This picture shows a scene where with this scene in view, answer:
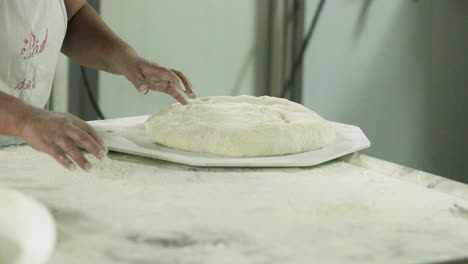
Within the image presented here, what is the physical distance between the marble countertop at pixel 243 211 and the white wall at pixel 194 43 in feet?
3.83

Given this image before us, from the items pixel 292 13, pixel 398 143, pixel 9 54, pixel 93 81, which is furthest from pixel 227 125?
pixel 398 143

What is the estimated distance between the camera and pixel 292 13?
8.60ft

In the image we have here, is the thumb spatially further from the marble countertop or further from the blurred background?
the blurred background

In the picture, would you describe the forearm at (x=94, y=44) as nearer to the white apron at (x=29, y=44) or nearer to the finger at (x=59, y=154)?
the white apron at (x=29, y=44)

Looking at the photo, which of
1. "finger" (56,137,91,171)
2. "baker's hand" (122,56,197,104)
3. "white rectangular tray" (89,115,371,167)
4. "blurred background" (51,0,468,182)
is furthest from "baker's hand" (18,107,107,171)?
"blurred background" (51,0,468,182)

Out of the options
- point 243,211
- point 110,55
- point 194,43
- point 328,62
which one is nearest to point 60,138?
point 243,211

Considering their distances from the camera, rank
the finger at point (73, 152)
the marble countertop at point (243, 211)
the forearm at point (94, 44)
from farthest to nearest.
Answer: the forearm at point (94, 44) → the finger at point (73, 152) → the marble countertop at point (243, 211)

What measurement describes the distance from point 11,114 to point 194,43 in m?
1.53

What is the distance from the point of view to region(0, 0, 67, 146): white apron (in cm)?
138

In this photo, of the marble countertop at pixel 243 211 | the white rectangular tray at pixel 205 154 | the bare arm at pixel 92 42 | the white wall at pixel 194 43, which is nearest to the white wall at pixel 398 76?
the white wall at pixel 194 43

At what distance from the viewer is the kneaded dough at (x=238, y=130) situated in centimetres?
119

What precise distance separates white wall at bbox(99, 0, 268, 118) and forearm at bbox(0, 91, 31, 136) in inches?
52.0

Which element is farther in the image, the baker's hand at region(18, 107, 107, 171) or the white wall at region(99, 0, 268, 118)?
the white wall at region(99, 0, 268, 118)

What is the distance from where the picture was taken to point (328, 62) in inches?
104
